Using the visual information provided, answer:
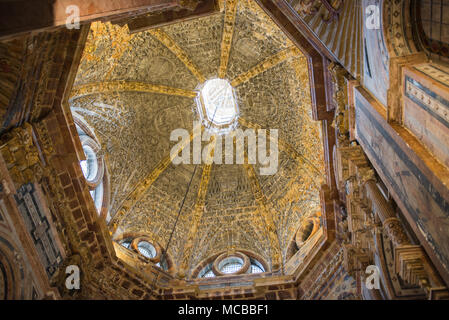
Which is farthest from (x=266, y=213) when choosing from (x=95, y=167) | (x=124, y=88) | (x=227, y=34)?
(x=124, y=88)

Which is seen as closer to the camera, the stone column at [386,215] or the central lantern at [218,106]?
the stone column at [386,215]

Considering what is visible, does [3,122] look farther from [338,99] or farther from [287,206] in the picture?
[287,206]

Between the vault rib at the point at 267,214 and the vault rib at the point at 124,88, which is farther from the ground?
the vault rib at the point at 124,88

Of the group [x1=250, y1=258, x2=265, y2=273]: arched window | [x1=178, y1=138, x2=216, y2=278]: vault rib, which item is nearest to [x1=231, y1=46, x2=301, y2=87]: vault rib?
[x1=178, y1=138, x2=216, y2=278]: vault rib

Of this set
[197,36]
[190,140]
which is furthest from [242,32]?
[190,140]

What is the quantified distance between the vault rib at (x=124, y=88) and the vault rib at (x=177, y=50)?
3.14ft

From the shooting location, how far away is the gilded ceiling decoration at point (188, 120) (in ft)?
50.1

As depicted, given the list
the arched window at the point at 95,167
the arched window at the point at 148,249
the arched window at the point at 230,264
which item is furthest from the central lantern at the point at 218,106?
the arched window at the point at 148,249

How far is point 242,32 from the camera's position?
1631cm

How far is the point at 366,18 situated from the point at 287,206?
8.73 meters

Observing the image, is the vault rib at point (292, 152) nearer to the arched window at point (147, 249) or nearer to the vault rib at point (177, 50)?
the vault rib at point (177, 50)

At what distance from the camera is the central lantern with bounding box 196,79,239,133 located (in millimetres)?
19391

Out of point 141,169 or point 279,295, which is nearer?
point 279,295

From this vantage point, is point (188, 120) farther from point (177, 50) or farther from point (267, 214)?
point (267, 214)
